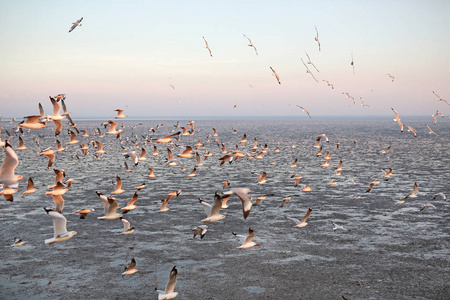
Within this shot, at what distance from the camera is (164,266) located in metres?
14.7

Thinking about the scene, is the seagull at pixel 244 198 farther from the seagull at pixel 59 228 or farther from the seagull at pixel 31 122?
the seagull at pixel 31 122

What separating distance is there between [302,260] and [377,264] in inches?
101

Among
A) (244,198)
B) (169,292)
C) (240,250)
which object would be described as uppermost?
(244,198)

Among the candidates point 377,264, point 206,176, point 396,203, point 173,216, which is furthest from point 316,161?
point 377,264

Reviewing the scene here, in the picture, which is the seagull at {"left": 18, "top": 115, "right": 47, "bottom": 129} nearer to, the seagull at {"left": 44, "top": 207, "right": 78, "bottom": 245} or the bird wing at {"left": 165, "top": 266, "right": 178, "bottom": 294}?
the seagull at {"left": 44, "top": 207, "right": 78, "bottom": 245}

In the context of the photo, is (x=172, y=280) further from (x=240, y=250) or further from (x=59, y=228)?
(x=240, y=250)

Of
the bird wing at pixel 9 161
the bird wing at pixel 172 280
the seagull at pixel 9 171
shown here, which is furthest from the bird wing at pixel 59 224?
the bird wing at pixel 172 280

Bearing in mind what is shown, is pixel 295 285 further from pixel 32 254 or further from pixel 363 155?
pixel 363 155

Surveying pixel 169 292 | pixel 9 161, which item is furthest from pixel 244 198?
pixel 9 161

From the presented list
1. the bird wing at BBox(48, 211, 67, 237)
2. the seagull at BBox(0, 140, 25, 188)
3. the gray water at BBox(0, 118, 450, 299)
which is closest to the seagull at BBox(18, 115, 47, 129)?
the seagull at BBox(0, 140, 25, 188)

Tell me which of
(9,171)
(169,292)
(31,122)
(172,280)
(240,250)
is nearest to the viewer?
(172,280)

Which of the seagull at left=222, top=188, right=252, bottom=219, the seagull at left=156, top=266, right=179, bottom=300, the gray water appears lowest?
the gray water

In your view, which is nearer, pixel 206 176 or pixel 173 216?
pixel 173 216

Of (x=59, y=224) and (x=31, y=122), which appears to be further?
(x=31, y=122)
